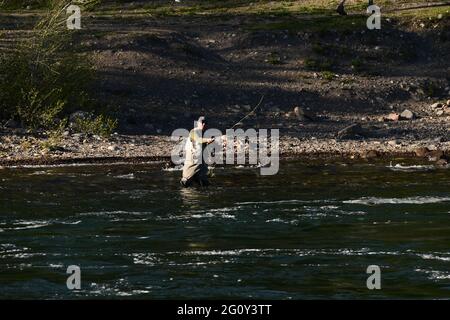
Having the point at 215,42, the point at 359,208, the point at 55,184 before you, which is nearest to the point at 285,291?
the point at 359,208

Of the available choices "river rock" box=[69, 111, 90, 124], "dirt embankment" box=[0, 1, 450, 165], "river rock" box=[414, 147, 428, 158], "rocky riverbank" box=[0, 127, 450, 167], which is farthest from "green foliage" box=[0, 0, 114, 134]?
"river rock" box=[414, 147, 428, 158]

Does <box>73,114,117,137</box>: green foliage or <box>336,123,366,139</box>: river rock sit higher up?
<box>73,114,117,137</box>: green foliage

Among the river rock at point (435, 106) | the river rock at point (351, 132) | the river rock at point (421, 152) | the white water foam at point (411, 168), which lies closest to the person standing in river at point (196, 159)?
the white water foam at point (411, 168)

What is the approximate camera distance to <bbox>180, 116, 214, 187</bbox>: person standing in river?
30.8 meters

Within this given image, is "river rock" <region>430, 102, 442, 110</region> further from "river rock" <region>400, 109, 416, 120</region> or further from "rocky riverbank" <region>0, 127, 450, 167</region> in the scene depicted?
"rocky riverbank" <region>0, 127, 450, 167</region>

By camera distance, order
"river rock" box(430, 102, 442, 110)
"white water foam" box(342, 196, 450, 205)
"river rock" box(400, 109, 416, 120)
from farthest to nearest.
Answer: "river rock" box(430, 102, 442, 110) < "river rock" box(400, 109, 416, 120) < "white water foam" box(342, 196, 450, 205)

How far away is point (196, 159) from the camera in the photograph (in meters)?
31.0

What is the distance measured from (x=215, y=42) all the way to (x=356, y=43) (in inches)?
216

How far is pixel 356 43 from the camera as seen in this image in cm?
5350

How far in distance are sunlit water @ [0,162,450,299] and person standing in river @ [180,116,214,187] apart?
12.9 inches

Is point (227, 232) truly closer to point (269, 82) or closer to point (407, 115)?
point (407, 115)

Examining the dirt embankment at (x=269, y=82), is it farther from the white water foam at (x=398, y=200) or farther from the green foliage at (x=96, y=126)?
the white water foam at (x=398, y=200)

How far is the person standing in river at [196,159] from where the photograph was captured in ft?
101

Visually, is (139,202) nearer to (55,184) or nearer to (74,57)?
(55,184)
